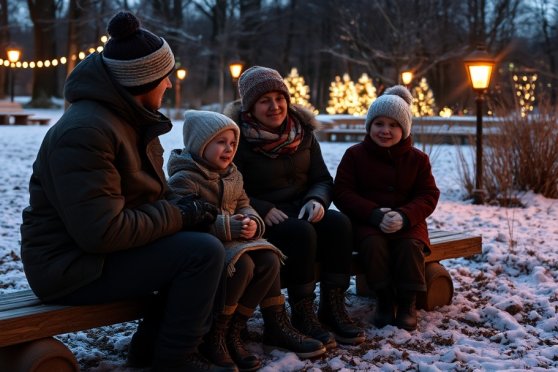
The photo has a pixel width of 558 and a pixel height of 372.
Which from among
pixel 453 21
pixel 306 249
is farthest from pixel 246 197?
pixel 453 21

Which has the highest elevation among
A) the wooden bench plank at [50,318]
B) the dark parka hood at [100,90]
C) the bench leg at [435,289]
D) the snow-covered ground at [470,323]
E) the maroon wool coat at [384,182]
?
the dark parka hood at [100,90]

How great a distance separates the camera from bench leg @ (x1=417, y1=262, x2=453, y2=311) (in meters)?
4.57

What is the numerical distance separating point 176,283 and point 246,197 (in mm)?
869

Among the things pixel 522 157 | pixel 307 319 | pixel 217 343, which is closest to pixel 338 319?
pixel 307 319

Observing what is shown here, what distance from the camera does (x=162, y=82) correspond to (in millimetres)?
3309

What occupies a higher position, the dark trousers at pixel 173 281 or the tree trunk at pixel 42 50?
the tree trunk at pixel 42 50

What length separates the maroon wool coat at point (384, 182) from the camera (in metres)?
4.33

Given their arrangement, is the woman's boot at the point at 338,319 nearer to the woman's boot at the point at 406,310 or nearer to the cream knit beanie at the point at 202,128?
the woman's boot at the point at 406,310

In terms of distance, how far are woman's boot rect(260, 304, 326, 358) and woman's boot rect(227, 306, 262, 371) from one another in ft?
0.59

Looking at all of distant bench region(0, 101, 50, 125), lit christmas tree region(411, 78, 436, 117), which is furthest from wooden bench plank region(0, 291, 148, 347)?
distant bench region(0, 101, 50, 125)

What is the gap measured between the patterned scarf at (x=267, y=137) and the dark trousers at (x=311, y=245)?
0.41m

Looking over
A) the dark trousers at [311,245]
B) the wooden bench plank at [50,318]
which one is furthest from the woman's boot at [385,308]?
the wooden bench plank at [50,318]

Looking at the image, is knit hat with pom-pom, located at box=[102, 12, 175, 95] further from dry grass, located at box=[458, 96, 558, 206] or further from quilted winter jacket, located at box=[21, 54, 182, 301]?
dry grass, located at box=[458, 96, 558, 206]

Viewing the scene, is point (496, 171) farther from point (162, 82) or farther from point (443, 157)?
point (162, 82)
